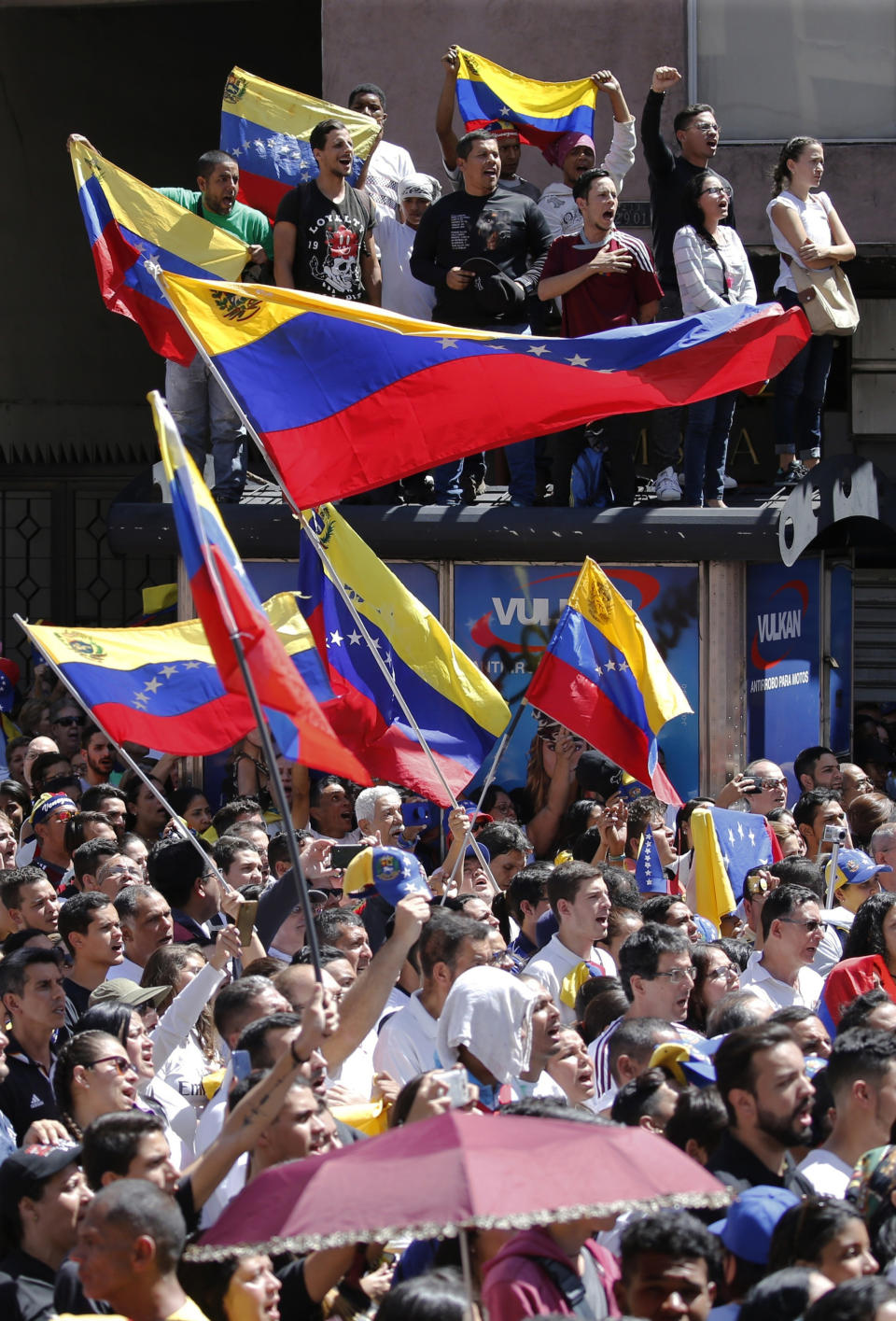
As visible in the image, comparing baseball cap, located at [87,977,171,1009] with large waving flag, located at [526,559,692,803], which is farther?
A: large waving flag, located at [526,559,692,803]

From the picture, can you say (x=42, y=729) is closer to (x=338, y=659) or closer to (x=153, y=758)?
(x=153, y=758)

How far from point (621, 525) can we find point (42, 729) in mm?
3743

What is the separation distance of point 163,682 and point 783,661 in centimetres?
496

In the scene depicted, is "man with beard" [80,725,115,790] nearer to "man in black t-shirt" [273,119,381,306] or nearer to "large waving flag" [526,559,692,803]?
"man in black t-shirt" [273,119,381,306]

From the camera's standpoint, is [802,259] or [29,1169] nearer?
[29,1169]

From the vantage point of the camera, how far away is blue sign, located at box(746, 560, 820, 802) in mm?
11922

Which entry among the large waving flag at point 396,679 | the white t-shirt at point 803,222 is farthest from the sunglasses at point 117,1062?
the white t-shirt at point 803,222

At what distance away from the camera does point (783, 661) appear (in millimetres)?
12258

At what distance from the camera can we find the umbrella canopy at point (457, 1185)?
10.7ft

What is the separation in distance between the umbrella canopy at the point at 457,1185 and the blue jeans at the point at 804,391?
29.0 feet

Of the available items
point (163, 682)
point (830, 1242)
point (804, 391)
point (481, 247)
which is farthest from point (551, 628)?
point (830, 1242)

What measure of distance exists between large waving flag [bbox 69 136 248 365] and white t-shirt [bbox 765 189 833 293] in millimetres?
3236

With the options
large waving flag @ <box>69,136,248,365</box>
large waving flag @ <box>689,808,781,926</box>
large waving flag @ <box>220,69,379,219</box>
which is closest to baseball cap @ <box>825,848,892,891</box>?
large waving flag @ <box>689,808,781,926</box>

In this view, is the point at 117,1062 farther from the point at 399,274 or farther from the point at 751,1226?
the point at 399,274
